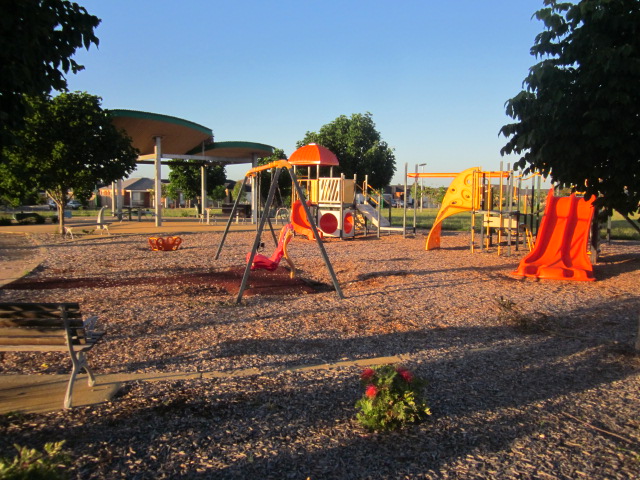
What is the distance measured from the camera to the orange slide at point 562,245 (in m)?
10.5

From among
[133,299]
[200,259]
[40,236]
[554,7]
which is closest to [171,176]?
[40,236]

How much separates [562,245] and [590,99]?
5860mm

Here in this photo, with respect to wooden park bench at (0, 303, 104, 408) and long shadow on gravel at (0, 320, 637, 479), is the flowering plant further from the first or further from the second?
wooden park bench at (0, 303, 104, 408)

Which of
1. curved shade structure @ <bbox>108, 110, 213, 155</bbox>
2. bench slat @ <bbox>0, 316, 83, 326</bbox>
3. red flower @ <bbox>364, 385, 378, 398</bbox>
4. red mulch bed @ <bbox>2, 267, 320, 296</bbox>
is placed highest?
curved shade structure @ <bbox>108, 110, 213, 155</bbox>

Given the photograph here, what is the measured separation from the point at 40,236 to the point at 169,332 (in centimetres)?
1674

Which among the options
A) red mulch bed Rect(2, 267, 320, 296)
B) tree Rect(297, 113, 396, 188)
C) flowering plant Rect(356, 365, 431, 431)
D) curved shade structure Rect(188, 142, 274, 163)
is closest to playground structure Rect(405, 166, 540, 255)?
red mulch bed Rect(2, 267, 320, 296)

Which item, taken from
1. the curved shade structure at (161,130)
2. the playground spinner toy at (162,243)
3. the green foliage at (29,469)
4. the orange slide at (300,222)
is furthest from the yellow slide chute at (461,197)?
the curved shade structure at (161,130)

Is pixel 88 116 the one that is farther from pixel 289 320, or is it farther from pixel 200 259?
pixel 289 320

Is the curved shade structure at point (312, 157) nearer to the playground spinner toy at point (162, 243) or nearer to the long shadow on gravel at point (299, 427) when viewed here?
the playground spinner toy at point (162, 243)

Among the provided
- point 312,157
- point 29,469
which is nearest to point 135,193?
point 312,157

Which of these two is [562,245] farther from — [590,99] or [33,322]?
[33,322]

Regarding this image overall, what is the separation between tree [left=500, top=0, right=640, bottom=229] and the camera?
5578 mm

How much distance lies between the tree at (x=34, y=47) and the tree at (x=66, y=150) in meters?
14.8

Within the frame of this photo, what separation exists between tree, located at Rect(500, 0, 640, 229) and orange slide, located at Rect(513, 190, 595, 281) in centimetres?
397
